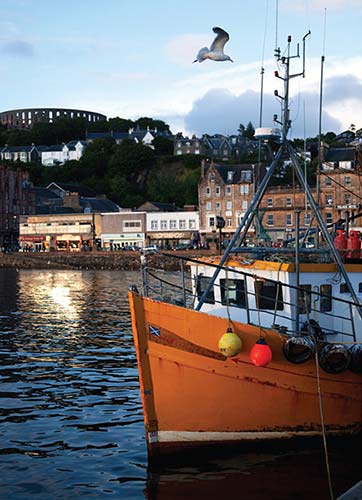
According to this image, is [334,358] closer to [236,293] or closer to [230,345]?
[230,345]

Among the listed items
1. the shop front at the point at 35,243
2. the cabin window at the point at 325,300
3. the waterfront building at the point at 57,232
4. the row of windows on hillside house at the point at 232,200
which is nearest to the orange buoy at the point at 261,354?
the cabin window at the point at 325,300

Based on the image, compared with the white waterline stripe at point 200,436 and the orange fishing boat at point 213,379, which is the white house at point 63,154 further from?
the white waterline stripe at point 200,436

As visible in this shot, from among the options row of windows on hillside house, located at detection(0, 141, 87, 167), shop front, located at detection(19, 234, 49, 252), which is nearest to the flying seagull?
shop front, located at detection(19, 234, 49, 252)

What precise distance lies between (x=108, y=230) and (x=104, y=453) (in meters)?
103

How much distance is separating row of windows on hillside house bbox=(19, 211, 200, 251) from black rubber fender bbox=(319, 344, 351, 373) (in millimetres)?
90398

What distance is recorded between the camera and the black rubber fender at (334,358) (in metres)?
14.6

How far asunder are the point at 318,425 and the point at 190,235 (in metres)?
95.8

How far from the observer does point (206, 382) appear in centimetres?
1430

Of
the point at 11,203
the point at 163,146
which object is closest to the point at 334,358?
the point at 11,203

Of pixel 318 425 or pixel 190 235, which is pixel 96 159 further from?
pixel 318 425

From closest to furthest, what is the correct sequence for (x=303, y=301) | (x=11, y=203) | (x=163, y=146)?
(x=303, y=301) < (x=11, y=203) < (x=163, y=146)

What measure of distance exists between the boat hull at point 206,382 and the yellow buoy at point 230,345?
29 centimetres

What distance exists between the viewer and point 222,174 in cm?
10656

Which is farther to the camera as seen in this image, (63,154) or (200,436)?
(63,154)
